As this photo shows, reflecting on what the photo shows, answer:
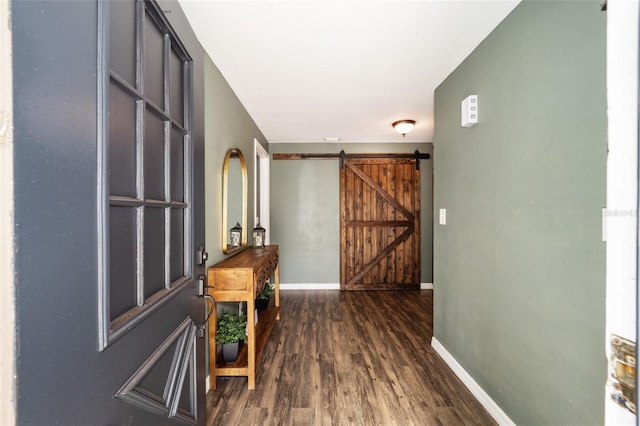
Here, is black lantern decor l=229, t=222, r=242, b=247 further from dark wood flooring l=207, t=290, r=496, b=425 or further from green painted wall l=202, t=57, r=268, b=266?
dark wood flooring l=207, t=290, r=496, b=425

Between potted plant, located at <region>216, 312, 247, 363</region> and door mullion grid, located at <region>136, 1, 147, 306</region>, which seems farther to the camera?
potted plant, located at <region>216, 312, 247, 363</region>

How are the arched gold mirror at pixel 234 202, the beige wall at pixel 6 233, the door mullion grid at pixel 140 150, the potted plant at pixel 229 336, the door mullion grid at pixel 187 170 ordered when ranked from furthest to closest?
the arched gold mirror at pixel 234 202, the potted plant at pixel 229 336, the door mullion grid at pixel 187 170, the door mullion grid at pixel 140 150, the beige wall at pixel 6 233

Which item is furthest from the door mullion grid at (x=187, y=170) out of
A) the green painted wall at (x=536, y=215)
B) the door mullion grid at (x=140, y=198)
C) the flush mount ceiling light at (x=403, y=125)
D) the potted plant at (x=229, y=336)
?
the flush mount ceiling light at (x=403, y=125)

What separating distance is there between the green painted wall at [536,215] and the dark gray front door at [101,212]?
158cm

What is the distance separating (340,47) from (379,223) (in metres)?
3.02

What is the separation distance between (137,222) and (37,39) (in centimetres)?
45

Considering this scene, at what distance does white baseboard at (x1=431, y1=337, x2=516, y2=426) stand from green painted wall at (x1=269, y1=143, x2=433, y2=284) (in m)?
2.28

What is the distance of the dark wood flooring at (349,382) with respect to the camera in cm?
168

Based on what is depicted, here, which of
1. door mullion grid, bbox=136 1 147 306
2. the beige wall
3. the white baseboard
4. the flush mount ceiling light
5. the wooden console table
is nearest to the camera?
the beige wall

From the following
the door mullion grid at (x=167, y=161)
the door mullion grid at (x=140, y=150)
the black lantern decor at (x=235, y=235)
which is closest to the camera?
the door mullion grid at (x=140, y=150)

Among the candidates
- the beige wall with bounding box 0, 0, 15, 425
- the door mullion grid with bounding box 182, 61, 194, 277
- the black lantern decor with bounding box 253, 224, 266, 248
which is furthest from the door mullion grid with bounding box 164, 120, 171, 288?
the black lantern decor with bounding box 253, 224, 266, 248

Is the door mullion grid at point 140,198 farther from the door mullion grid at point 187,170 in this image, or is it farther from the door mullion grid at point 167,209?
the door mullion grid at point 187,170

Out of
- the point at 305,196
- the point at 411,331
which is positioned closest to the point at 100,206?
the point at 411,331

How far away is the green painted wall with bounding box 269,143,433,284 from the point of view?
4461 mm
